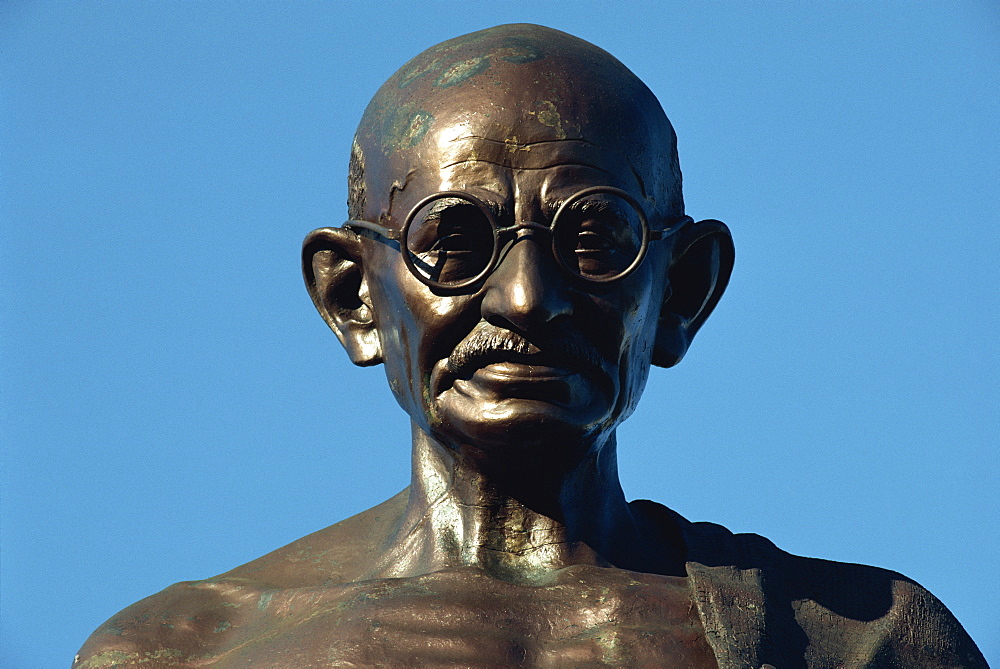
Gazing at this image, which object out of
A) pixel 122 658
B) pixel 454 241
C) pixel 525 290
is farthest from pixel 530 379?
pixel 122 658

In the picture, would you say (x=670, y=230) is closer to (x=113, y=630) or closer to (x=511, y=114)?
(x=511, y=114)

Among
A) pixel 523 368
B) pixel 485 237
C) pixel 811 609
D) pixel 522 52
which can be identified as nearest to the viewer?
pixel 523 368

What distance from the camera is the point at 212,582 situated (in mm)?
11945

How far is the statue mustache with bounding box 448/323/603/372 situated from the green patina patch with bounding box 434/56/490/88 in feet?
4.01

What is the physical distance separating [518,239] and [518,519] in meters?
1.33

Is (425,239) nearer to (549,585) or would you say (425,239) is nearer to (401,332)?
(401,332)

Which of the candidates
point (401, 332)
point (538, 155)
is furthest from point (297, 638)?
point (538, 155)

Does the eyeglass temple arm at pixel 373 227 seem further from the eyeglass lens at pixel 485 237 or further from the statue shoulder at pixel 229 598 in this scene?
the statue shoulder at pixel 229 598

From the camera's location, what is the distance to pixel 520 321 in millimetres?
10664

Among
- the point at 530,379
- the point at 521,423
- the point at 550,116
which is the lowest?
the point at 521,423

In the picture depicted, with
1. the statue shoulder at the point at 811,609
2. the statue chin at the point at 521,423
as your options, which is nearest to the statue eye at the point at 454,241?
the statue chin at the point at 521,423

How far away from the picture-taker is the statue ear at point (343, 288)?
11.8 metres

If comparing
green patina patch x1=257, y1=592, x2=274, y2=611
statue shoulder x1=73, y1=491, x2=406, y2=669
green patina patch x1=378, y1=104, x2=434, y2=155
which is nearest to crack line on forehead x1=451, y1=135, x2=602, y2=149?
green patina patch x1=378, y1=104, x2=434, y2=155

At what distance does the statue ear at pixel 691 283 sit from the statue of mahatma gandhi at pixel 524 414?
13 mm
